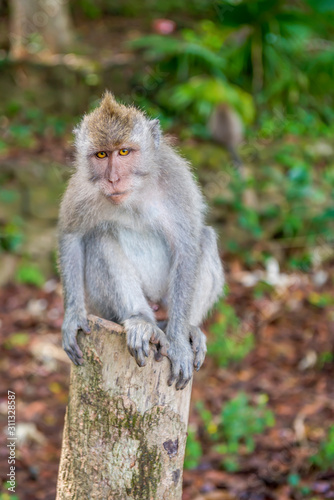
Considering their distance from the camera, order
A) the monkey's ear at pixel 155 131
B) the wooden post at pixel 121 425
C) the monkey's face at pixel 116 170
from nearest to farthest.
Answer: the wooden post at pixel 121 425 < the monkey's face at pixel 116 170 < the monkey's ear at pixel 155 131

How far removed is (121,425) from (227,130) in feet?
22.4

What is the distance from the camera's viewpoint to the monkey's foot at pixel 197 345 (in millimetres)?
3556

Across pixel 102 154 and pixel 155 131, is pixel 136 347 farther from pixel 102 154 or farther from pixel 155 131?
pixel 155 131

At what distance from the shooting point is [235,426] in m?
5.50

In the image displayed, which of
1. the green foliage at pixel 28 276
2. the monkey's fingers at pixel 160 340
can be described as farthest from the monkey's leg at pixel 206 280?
the green foliage at pixel 28 276

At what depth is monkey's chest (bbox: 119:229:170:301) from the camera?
12.8 feet

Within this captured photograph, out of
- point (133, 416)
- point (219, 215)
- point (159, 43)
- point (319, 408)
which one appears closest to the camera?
point (133, 416)

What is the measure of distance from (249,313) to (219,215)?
5.99 ft

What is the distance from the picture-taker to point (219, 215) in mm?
8984

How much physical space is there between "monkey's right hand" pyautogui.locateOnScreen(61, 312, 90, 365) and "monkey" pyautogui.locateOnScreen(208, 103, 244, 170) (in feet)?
20.1

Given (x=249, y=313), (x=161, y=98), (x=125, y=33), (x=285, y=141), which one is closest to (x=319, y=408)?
(x=249, y=313)

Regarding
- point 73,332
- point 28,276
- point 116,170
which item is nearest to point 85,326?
point 73,332

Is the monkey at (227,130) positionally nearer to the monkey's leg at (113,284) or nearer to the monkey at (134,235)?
the monkey at (134,235)

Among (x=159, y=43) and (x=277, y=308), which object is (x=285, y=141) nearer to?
(x=159, y=43)
